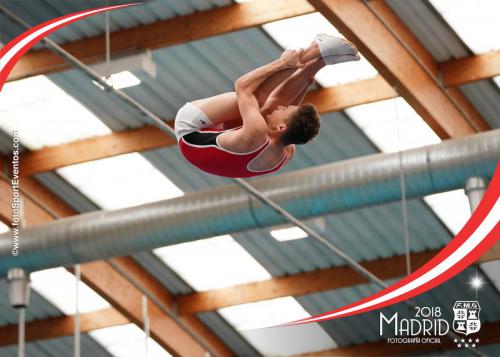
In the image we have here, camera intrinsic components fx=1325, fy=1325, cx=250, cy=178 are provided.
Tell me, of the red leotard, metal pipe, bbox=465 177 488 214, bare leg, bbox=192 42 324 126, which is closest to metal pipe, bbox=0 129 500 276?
metal pipe, bbox=465 177 488 214

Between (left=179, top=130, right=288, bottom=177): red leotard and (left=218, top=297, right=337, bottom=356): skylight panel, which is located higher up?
(left=218, top=297, right=337, bottom=356): skylight panel

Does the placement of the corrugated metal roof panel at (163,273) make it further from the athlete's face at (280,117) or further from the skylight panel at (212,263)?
the athlete's face at (280,117)

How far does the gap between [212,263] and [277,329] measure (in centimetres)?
198

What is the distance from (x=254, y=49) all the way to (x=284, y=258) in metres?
4.91

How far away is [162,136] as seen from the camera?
55.3ft

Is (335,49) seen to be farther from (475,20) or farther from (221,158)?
(475,20)

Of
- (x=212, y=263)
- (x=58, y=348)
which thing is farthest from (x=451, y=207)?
(x=58, y=348)

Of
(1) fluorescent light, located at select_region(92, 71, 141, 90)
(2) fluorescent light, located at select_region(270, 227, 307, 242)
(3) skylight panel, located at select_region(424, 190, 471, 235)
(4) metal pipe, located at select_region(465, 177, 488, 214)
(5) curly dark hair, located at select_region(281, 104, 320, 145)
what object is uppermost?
(1) fluorescent light, located at select_region(92, 71, 141, 90)

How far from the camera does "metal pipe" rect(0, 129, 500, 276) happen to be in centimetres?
1519

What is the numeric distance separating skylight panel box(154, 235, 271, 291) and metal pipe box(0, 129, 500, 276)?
2.88m

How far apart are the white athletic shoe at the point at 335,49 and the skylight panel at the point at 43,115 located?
9.21 metres

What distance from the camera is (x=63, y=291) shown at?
67.5 ft

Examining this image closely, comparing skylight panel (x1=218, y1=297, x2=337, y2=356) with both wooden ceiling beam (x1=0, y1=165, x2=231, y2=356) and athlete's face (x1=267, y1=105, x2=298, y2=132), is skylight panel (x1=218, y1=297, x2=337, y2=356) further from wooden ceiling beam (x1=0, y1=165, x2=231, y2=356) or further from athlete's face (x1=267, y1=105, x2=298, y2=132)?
athlete's face (x1=267, y1=105, x2=298, y2=132)

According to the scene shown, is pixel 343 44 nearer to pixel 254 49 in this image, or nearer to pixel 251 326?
pixel 254 49
